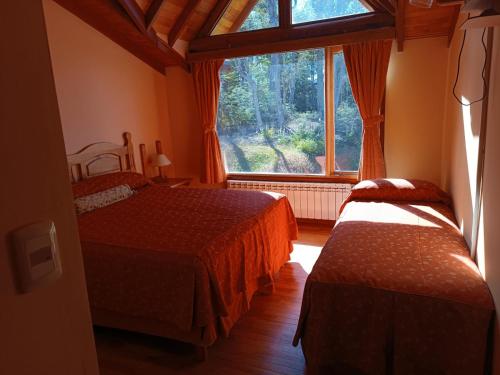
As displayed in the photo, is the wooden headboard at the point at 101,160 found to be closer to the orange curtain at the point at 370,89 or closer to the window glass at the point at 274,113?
the window glass at the point at 274,113

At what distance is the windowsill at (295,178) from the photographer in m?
4.19

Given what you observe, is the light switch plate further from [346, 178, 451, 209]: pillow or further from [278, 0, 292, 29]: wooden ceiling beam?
[278, 0, 292, 29]: wooden ceiling beam

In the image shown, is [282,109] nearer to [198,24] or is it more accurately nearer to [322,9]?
[322,9]

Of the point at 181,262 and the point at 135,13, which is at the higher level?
the point at 135,13

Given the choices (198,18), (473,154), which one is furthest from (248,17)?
(473,154)

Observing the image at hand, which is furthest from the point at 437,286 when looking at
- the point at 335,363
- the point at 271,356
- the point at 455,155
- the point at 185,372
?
the point at 455,155

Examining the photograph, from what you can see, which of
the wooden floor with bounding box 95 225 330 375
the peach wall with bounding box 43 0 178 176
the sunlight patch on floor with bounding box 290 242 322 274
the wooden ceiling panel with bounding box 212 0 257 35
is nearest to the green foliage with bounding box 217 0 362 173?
the wooden ceiling panel with bounding box 212 0 257 35

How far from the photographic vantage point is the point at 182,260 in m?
2.08

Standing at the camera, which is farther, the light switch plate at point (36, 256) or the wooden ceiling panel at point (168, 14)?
the wooden ceiling panel at point (168, 14)

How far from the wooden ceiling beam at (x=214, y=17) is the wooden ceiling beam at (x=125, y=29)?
1.44 feet

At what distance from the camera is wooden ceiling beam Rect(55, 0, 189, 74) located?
354cm

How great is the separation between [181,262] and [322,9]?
10.8 ft

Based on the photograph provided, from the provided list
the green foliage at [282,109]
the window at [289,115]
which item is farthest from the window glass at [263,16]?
the window at [289,115]

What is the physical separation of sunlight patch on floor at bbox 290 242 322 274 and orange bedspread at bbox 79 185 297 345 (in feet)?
1.47
